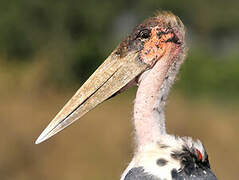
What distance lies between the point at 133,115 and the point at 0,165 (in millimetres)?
7242

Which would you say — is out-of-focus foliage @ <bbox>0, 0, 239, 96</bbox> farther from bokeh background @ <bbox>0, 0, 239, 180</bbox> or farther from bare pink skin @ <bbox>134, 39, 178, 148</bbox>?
bare pink skin @ <bbox>134, 39, 178, 148</bbox>

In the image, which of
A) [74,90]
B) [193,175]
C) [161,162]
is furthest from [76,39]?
[193,175]

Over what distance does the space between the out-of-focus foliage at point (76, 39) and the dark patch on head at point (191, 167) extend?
43.6 feet

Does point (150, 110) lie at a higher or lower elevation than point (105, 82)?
lower

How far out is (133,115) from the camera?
5.66 meters

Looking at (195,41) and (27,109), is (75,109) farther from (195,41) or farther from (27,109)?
(195,41)

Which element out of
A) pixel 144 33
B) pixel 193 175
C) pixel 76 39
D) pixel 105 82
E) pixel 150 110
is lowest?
pixel 193 175

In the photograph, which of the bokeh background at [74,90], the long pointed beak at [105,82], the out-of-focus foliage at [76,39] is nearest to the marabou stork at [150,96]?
the long pointed beak at [105,82]

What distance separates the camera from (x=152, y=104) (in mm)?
5559

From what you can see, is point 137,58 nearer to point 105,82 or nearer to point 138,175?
point 105,82

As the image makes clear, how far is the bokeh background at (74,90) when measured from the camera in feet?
43.1

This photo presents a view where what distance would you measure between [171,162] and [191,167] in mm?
144

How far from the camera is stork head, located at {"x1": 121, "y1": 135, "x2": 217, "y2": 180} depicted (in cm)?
526

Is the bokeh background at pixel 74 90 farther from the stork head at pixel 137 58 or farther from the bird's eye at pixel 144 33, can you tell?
the bird's eye at pixel 144 33
